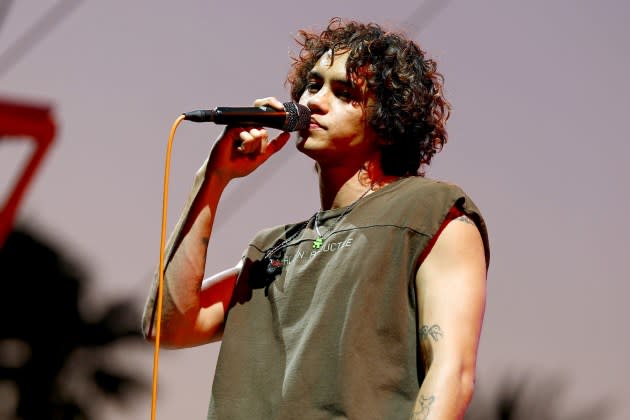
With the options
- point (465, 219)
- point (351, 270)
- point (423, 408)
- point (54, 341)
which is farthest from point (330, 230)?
point (54, 341)

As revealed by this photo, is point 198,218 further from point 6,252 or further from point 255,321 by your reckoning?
point 6,252

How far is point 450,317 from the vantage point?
1405 mm

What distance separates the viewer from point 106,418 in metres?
2.43

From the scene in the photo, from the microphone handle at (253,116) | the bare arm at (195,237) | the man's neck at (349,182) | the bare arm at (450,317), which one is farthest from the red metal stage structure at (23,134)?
the bare arm at (450,317)

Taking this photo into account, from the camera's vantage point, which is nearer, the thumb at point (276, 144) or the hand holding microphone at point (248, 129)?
the hand holding microphone at point (248, 129)

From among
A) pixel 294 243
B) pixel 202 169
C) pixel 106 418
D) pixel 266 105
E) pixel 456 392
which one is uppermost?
pixel 266 105

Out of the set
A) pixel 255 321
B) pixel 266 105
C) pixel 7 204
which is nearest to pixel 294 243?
pixel 255 321

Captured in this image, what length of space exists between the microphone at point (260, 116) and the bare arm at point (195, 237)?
5cm

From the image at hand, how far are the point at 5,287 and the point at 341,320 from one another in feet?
4.40

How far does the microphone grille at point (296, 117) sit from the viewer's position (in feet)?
5.24

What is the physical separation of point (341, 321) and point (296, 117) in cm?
39

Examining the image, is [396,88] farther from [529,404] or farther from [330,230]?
[529,404]

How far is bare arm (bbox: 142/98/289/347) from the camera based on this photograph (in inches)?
65.7

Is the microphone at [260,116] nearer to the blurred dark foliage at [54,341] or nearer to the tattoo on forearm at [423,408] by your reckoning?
the tattoo on forearm at [423,408]
